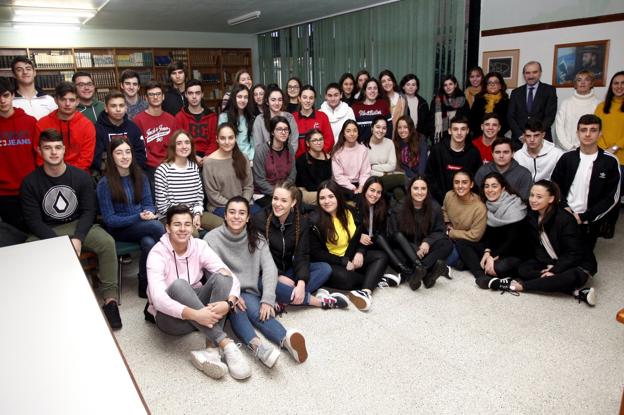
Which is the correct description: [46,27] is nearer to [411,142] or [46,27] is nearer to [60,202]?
[60,202]

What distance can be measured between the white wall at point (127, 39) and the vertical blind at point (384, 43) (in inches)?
35.4

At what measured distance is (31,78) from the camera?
3670 mm

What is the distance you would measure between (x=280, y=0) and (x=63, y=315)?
227 inches

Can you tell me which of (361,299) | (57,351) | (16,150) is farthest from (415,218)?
(16,150)

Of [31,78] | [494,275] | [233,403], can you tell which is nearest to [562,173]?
[494,275]

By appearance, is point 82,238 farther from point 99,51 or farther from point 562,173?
point 99,51

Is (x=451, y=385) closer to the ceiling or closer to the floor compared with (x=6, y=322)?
closer to the floor

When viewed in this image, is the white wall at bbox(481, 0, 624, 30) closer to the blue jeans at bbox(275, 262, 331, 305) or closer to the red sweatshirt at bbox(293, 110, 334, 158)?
the red sweatshirt at bbox(293, 110, 334, 158)

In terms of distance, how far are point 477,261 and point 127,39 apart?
8.03 metres

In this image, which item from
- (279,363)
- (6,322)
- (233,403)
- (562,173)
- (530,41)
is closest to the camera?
(6,322)

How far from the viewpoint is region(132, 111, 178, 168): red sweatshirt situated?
12.3ft

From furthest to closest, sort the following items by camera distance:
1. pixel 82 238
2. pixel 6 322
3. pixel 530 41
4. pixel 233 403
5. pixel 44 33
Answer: pixel 44 33 < pixel 530 41 < pixel 82 238 < pixel 233 403 < pixel 6 322

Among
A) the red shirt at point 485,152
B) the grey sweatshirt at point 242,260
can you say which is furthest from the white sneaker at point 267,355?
the red shirt at point 485,152

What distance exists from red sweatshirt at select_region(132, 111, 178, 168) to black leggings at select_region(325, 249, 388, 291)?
1.80m
